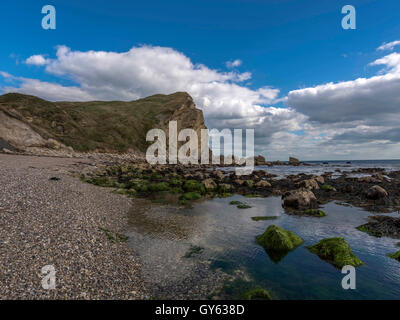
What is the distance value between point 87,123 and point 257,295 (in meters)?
96.0

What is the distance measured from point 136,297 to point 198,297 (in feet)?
7.03

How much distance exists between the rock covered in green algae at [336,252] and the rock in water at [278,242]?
908mm

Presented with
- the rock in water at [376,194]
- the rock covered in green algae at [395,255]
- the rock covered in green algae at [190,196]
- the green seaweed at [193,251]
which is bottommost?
the rock covered in green algae at [395,255]

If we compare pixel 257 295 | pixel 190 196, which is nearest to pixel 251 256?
pixel 257 295

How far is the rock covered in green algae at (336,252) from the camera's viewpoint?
951cm

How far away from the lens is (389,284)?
26.2ft

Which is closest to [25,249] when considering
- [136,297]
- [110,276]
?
[110,276]

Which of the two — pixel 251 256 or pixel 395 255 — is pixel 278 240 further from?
pixel 395 255

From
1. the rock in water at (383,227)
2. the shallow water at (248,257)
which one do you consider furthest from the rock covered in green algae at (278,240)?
the rock in water at (383,227)

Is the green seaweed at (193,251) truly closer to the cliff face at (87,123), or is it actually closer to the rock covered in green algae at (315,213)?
the rock covered in green algae at (315,213)

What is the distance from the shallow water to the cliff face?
55009 millimetres

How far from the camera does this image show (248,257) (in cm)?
998

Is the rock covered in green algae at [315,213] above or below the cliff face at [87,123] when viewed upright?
below

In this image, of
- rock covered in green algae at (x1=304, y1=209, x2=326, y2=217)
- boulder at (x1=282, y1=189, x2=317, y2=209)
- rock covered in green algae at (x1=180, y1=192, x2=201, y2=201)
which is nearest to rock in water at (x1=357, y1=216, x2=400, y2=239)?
rock covered in green algae at (x1=304, y1=209, x2=326, y2=217)
